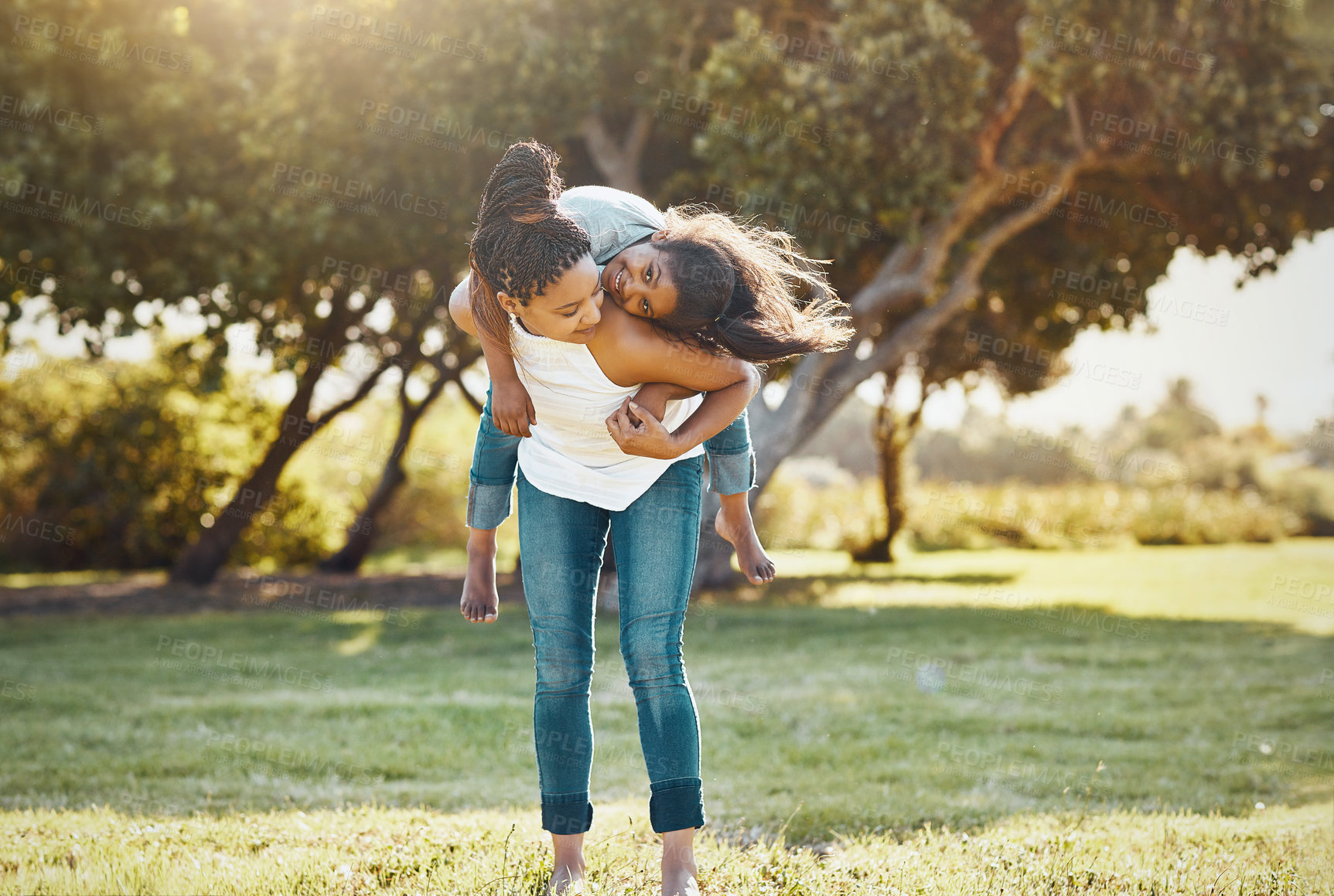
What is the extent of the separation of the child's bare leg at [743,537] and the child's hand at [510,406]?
0.70 metres

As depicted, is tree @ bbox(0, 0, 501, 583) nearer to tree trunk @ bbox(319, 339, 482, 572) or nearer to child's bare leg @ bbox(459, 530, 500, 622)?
tree trunk @ bbox(319, 339, 482, 572)

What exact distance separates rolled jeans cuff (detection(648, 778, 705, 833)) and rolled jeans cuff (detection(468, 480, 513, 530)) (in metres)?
0.94

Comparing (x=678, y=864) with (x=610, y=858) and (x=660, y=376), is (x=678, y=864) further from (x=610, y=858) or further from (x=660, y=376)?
(x=660, y=376)

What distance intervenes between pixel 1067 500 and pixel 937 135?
56.4 feet

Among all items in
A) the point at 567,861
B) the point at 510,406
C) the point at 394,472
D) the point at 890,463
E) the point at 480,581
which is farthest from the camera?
the point at 890,463

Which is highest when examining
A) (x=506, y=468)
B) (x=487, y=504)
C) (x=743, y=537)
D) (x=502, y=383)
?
(x=502, y=383)

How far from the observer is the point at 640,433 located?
2.54 meters

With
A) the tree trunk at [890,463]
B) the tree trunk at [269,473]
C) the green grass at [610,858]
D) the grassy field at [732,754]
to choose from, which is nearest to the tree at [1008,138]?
the grassy field at [732,754]

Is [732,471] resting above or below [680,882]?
above

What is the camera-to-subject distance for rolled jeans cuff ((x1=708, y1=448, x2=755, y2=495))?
305 cm

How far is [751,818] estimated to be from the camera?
410cm

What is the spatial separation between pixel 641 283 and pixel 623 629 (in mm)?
921

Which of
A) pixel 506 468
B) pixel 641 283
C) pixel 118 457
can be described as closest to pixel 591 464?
pixel 506 468

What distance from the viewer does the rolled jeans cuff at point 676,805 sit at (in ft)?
8.77
